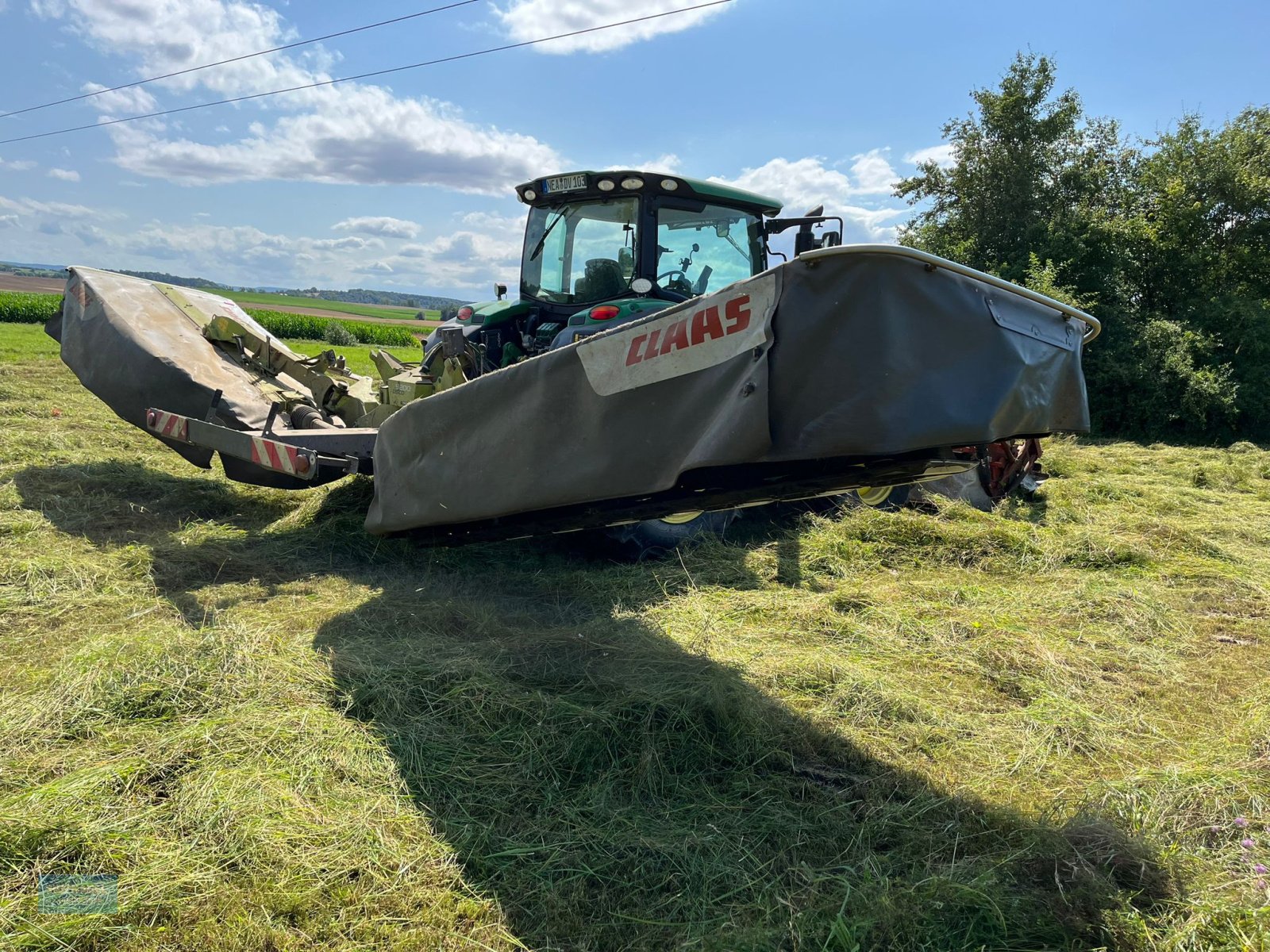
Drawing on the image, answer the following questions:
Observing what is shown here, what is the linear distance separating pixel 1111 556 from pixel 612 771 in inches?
160

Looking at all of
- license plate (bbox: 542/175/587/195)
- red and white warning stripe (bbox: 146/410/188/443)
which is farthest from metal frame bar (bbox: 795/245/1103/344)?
red and white warning stripe (bbox: 146/410/188/443)

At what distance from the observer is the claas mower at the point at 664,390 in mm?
2418

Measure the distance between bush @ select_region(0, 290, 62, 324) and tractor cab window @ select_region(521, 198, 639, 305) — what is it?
29.0 metres

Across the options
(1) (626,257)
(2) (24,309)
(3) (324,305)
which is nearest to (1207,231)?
(1) (626,257)

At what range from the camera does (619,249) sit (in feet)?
18.6

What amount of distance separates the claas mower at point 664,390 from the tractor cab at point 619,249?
19mm

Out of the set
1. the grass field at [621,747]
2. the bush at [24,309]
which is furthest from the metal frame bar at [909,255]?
the bush at [24,309]

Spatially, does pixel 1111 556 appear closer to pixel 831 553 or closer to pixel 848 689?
pixel 831 553

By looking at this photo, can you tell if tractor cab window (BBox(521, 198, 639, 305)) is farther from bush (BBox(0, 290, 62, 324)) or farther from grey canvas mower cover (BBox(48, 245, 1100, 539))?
bush (BBox(0, 290, 62, 324))

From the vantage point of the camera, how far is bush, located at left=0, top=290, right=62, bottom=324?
29.3m

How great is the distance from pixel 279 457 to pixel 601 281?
2460mm

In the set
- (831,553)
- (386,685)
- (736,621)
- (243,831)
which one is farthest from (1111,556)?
(243,831)

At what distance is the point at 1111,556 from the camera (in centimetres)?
521

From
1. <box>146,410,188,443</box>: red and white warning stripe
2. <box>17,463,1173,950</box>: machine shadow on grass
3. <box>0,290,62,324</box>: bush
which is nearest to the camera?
<box>17,463,1173,950</box>: machine shadow on grass
